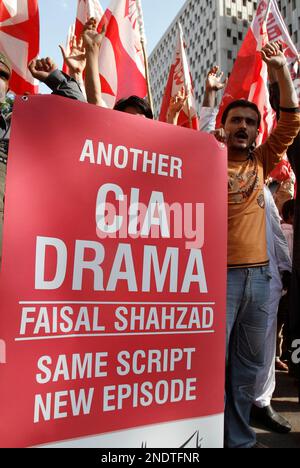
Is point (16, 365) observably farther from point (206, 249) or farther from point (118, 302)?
point (206, 249)

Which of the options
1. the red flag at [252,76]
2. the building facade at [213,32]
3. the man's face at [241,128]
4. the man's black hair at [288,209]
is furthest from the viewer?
the building facade at [213,32]

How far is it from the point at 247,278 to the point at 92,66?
1.33m

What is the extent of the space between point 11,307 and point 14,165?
0.41 meters

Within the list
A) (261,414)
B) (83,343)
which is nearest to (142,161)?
(83,343)

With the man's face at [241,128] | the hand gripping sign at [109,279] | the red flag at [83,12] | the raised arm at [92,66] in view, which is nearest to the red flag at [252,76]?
the red flag at [83,12]

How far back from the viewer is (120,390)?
1.36 m

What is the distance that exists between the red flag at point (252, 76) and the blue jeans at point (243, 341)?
112 inches

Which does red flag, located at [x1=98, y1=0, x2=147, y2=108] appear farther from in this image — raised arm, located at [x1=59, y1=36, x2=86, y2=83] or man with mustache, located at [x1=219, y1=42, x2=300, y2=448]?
man with mustache, located at [x1=219, y1=42, x2=300, y2=448]

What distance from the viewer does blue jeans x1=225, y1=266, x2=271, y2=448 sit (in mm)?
2082

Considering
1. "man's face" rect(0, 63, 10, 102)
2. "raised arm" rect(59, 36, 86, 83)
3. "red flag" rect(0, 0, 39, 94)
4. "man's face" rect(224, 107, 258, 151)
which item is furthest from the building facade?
"man's face" rect(0, 63, 10, 102)

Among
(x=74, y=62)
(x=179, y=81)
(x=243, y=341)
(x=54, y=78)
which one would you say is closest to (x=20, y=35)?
(x=74, y=62)

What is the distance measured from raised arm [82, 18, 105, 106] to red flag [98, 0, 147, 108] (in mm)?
2076

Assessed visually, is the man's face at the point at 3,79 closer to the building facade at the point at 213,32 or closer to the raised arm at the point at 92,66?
the raised arm at the point at 92,66

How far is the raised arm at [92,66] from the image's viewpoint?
2141 millimetres
